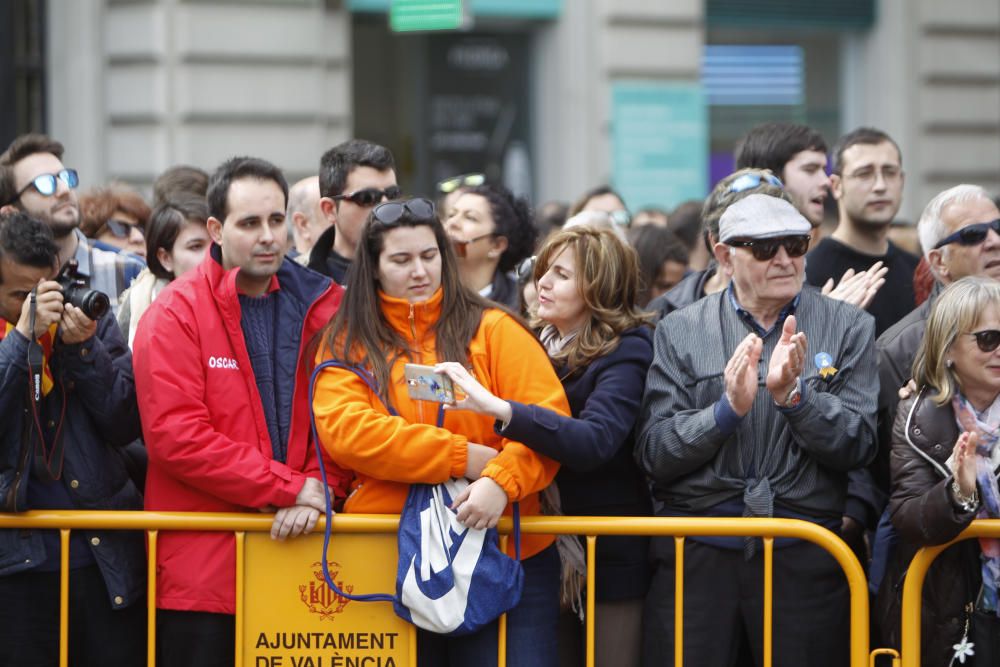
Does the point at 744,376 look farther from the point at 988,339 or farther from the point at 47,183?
the point at 47,183

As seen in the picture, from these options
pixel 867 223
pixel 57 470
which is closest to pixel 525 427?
pixel 57 470

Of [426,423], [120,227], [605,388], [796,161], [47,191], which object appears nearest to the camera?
[426,423]

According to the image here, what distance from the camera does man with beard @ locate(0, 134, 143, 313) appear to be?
5.38m

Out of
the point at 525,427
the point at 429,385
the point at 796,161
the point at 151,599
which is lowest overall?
the point at 151,599

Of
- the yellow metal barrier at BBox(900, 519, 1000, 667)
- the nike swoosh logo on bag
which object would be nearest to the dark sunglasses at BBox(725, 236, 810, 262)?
the yellow metal barrier at BBox(900, 519, 1000, 667)

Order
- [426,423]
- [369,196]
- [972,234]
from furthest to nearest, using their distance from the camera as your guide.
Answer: [369,196]
[972,234]
[426,423]

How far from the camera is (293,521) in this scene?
14.3 ft

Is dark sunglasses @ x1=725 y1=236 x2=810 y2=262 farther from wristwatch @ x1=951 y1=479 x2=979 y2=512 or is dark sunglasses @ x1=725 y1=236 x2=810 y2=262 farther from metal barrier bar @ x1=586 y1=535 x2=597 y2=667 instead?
metal barrier bar @ x1=586 y1=535 x2=597 y2=667

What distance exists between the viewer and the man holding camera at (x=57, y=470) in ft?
14.6

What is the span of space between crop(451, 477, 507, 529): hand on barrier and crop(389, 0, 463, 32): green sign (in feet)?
12.9

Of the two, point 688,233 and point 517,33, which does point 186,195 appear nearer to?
point 688,233

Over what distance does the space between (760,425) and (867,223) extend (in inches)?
78.0

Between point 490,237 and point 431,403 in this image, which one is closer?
point 431,403

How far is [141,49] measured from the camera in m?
11.3
